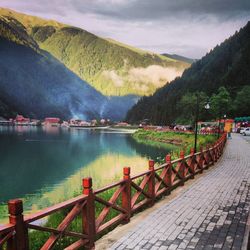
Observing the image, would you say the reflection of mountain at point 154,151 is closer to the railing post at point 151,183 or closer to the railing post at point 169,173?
the railing post at point 169,173

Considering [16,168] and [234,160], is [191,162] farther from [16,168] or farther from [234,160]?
[16,168]

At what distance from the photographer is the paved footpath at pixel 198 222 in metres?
7.04

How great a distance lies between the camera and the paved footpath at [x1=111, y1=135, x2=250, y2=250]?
7039mm

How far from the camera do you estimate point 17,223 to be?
16.1 ft

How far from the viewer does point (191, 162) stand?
15.4 metres

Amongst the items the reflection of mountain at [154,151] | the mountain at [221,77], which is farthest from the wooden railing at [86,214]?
the mountain at [221,77]

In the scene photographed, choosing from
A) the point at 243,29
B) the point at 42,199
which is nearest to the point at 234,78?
the point at 243,29

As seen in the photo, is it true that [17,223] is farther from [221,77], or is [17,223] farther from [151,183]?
[221,77]

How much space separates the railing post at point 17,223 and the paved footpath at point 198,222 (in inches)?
95.5

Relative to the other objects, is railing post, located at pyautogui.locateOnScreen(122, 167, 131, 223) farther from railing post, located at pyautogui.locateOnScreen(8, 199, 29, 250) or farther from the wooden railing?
railing post, located at pyautogui.locateOnScreen(8, 199, 29, 250)

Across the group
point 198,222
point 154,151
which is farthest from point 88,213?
point 154,151

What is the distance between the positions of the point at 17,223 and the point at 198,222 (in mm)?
5198

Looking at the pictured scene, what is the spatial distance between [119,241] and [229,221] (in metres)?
3.27

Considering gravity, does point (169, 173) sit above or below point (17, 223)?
below
